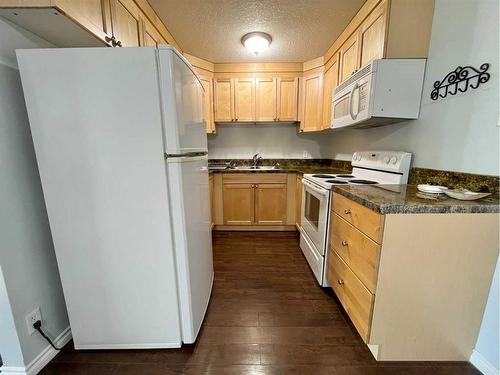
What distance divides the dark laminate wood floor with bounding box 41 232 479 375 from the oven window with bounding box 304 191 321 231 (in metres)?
0.54

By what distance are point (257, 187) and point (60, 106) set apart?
231cm

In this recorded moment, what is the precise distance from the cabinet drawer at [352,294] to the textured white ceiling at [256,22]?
2.07 meters

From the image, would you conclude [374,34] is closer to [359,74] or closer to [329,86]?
[359,74]

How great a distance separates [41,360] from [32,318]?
0.84ft

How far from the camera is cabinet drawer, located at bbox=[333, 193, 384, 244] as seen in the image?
40.7 inches

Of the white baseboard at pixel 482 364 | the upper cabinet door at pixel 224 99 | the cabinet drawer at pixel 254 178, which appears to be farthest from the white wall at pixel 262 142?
the white baseboard at pixel 482 364

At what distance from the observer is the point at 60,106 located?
3.25 ft

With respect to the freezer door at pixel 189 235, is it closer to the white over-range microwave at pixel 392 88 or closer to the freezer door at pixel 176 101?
the freezer door at pixel 176 101

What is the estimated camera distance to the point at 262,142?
352 centimetres

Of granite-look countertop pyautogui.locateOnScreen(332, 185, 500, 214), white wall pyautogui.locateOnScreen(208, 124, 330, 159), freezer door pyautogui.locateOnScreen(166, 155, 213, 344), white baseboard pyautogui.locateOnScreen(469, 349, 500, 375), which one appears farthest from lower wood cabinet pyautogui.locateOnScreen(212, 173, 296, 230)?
white baseboard pyautogui.locateOnScreen(469, 349, 500, 375)

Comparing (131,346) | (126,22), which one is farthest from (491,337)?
(126,22)

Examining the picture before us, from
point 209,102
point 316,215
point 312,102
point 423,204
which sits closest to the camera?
point 423,204

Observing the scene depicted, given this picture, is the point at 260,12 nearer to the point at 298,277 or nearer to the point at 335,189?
the point at 335,189

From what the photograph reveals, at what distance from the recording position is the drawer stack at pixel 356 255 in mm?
1083
